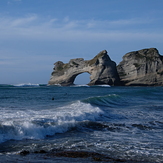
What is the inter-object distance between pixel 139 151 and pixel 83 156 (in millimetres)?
1634

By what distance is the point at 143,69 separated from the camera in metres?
63.2

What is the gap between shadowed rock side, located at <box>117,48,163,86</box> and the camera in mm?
63000

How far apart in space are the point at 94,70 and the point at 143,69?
12094 millimetres

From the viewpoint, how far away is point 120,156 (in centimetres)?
656

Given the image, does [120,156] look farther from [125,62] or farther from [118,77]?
[125,62]

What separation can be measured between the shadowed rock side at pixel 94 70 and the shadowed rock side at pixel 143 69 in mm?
3576

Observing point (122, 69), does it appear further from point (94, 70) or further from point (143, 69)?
point (94, 70)

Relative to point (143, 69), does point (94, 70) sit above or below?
below

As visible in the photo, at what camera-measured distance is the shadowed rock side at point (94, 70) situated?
61750 mm

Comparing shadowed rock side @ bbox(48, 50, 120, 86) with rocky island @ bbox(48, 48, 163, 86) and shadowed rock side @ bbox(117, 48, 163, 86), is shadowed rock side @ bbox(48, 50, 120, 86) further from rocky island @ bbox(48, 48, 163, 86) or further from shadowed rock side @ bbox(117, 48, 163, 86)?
shadowed rock side @ bbox(117, 48, 163, 86)

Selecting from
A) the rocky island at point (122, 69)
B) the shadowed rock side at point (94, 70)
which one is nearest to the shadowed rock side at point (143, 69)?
the rocky island at point (122, 69)

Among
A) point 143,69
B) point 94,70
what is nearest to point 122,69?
point 143,69

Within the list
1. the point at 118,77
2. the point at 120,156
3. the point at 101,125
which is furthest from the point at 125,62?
the point at 120,156

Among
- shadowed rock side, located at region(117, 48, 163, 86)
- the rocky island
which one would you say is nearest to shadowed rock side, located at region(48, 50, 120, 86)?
the rocky island
